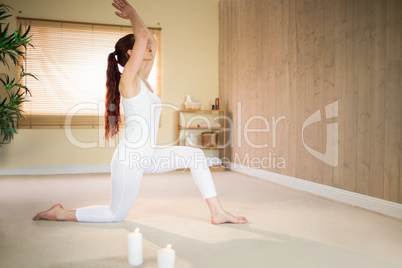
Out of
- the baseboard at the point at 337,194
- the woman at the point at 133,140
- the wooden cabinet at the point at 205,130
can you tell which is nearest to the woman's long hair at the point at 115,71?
the woman at the point at 133,140

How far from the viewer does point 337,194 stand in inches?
125

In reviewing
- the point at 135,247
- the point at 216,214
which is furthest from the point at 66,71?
the point at 135,247

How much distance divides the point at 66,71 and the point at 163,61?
1.46 m

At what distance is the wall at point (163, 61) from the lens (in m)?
5.10

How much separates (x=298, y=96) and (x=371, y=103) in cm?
103

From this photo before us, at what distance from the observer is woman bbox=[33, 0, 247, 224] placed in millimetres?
2043

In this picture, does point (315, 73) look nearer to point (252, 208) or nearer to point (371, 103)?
point (371, 103)

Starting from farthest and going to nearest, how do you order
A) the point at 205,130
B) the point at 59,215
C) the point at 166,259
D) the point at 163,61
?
1. the point at 205,130
2. the point at 163,61
3. the point at 59,215
4. the point at 166,259

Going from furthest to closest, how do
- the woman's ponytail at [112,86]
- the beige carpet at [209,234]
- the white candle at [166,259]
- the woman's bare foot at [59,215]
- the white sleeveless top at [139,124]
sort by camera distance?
the woman's bare foot at [59,215]
the woman's ponytail at [112,86]
the white sleeveless top at [139,124]
the beige carpet at [209,234]
the white candle at [166,259]

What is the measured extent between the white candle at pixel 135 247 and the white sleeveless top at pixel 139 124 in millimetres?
648

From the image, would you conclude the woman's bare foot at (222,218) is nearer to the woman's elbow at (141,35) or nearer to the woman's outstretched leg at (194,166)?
the woman's outstretched leg at (194,166)

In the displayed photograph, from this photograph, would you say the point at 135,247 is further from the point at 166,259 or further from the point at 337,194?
the point at 337,194

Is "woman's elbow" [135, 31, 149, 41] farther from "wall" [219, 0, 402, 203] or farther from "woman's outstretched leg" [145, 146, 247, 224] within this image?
"wall" [219, 0, 402, 203]

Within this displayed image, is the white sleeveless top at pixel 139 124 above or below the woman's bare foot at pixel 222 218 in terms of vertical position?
above
